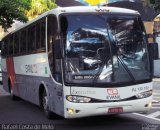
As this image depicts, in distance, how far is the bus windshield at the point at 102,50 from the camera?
471 inches

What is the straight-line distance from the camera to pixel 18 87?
1902cm

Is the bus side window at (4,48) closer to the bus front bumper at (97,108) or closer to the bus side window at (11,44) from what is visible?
the bus side window at (11,44)

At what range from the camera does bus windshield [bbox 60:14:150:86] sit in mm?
11969

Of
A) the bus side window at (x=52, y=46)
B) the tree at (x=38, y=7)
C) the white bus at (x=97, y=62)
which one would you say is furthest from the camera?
the tree at (x=38, y=7)

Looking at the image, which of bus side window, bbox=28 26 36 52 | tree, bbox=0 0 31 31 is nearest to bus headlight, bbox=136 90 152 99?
bus side window, bbox=28 26 36 52

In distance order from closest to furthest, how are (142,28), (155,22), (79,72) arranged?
(79,72)
(142,28)
(155,22)

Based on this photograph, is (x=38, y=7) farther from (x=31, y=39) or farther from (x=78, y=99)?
(x=78, y=99)

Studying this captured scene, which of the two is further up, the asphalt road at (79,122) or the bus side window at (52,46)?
the bus side window at (52,46)

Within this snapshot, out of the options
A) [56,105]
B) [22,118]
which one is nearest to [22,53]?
[22,118]

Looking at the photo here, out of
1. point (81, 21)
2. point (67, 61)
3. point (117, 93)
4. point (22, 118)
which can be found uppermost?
Answer: point (81, 21)

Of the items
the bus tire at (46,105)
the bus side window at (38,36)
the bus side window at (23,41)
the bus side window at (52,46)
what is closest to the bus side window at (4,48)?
the bus side window at (23,41)

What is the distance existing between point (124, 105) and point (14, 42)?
8572 millimetres

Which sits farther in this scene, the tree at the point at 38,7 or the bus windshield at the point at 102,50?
the tree at the point at 38,7

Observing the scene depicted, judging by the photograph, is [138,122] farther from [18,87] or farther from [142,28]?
[18,87]
